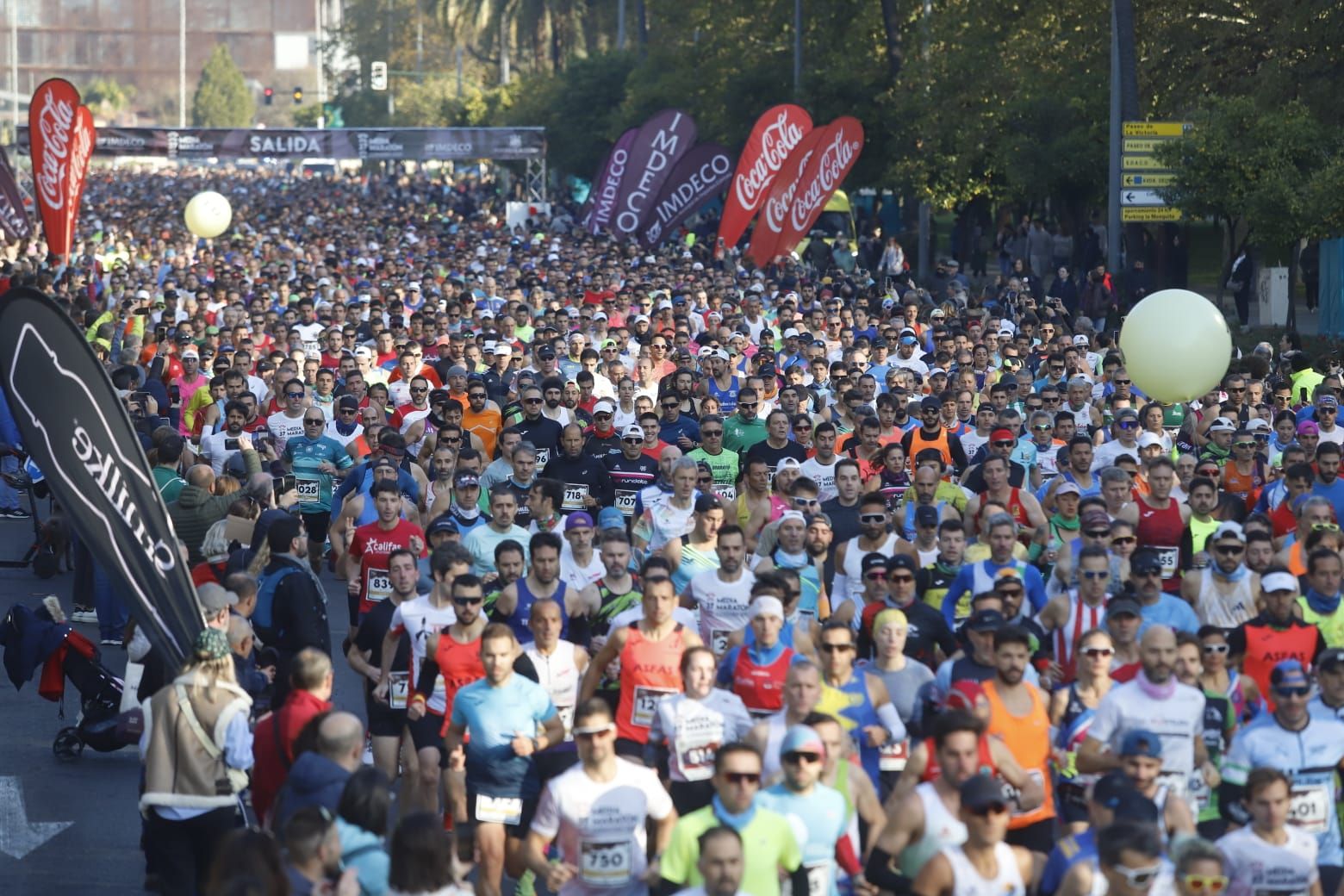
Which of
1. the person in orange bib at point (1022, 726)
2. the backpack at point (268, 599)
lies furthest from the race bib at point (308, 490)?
the person in orange bib at point (1022, 726)

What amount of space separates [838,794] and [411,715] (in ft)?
8.09

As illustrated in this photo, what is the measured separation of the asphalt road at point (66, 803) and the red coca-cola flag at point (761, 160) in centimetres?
1587

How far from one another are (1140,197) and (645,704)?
18656 mm

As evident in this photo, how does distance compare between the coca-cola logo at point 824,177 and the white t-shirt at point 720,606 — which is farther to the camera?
the coca-cola logo at point 824,177

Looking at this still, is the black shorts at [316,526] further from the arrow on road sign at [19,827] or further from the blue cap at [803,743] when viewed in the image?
the blue cap at [803,743]

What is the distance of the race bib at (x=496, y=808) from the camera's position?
8.72 meters

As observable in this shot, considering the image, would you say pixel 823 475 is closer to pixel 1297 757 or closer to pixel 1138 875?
pixel 1297 757

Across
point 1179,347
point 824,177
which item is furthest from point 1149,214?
point 1179,347

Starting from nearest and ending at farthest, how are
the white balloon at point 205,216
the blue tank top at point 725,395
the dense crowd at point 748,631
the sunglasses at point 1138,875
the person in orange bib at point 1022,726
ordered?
1. the sunglasses at point 1138,875
2. the dense crowd at point 748,631
3. the person in orange bib at point 1022,726
4. the blue tank top at point 725,395
5. the white balloon at point 205,216

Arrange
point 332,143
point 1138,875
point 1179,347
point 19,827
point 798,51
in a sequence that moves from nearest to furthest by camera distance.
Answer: point 1138,875 → point 19,827 → point 1179,347 → point 798,51 → point 332,143

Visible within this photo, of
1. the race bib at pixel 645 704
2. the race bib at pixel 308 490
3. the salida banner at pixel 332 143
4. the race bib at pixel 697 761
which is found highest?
the salida banner at pixel 332 143

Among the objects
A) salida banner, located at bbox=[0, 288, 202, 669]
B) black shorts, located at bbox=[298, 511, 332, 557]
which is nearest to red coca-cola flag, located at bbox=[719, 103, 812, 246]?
black shorts, located at bbox=[298, 511, 332, 557]

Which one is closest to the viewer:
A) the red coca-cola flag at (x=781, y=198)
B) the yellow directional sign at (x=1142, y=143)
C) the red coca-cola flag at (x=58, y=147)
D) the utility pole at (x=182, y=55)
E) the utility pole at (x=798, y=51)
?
the yellow directional sign at (x=1142, y=143)

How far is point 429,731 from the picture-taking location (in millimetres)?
9531
